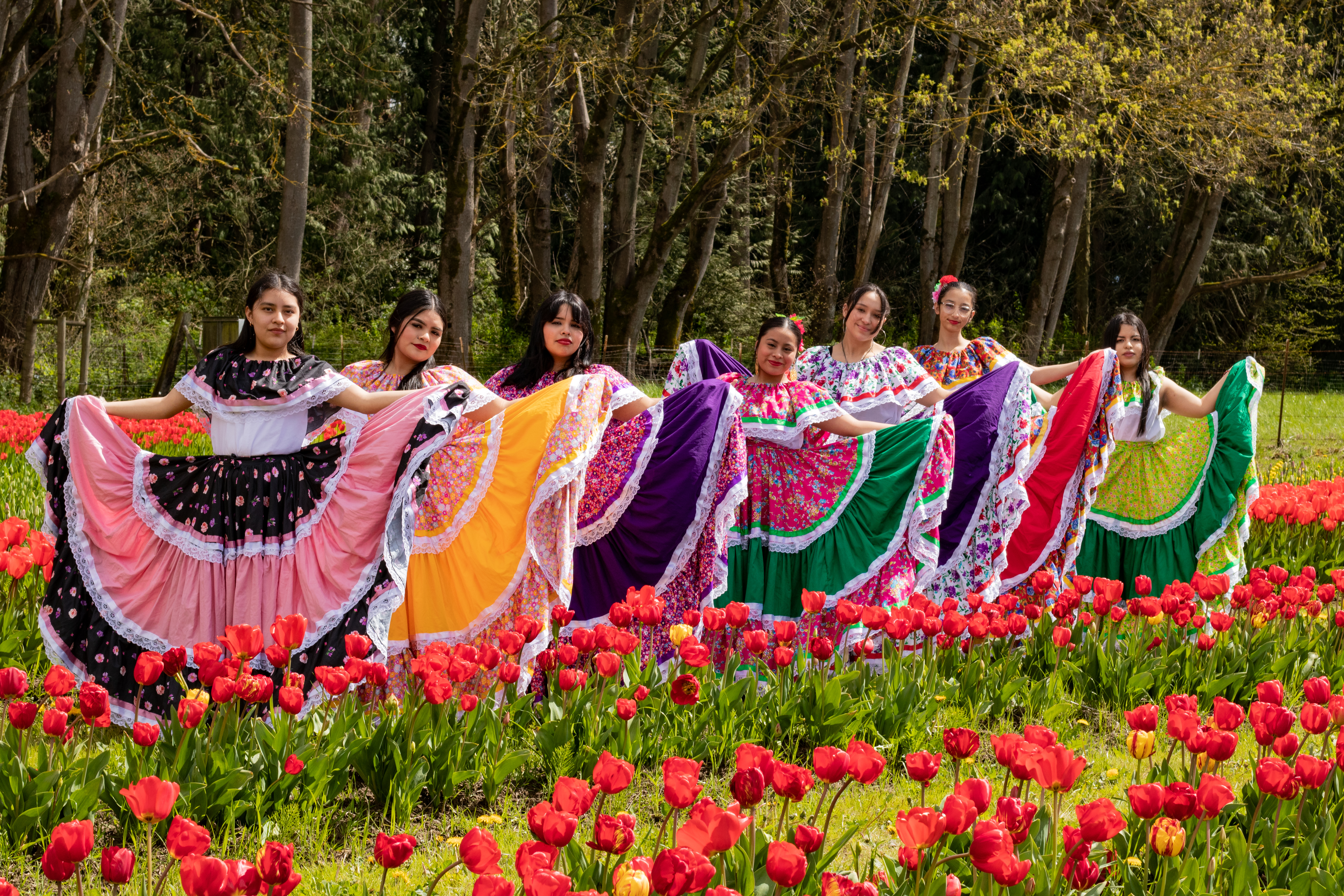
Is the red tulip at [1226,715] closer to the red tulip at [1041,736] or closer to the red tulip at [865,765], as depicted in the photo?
the red tulip at [1041,736]

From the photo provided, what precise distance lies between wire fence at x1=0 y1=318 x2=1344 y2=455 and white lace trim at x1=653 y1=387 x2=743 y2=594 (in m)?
6.72

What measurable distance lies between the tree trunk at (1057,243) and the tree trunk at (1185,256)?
246 cm

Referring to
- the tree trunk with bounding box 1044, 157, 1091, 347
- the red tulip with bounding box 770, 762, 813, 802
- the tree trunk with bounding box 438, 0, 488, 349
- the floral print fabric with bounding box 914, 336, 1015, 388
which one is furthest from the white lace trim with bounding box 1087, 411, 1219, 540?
the tree trunk with bounding box 1044, 157, 1091, 347

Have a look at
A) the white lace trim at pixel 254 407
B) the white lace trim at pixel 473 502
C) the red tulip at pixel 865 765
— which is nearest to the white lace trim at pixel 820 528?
the white lace trim at pixel 473 502

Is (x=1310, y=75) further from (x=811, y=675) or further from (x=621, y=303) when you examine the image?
(x=811, y=675)

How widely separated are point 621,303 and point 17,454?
8.38 metres

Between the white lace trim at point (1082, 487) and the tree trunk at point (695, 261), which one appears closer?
the white lace trim at point (1082, 487)

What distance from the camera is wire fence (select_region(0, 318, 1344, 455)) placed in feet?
48.1

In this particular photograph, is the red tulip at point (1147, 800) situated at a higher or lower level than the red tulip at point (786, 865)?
higher

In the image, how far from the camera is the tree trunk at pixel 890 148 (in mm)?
15766

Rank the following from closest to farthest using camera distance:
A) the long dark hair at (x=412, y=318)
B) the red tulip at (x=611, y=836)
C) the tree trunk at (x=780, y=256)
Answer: the red tulip at (x=611, y=836), the long dark hair at (x=412, y=318), the tree trunk at (x=780, y=256)

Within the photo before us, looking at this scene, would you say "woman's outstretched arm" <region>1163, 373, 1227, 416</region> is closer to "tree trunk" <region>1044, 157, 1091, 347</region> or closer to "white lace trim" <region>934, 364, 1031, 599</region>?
"white lace trim" <region>934, 364, 1031, 599</region>

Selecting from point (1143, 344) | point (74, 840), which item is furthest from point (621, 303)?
point (74, 840)

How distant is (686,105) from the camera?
1421cm
